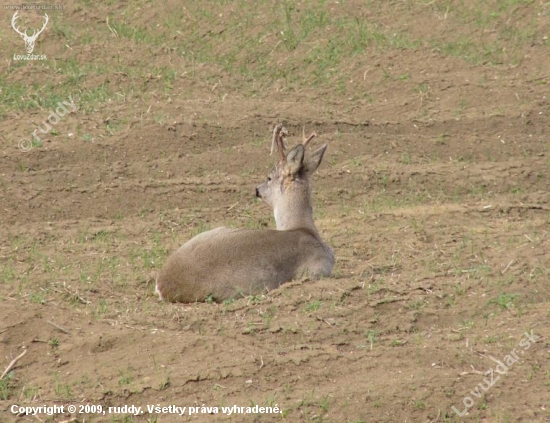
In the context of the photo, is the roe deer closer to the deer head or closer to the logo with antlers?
the deer head

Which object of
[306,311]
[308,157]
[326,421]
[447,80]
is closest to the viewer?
[326,421]

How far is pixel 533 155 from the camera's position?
14.4m

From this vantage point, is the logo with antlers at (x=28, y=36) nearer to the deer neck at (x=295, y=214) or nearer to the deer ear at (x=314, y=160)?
the deer ear at (x=314, y=160)

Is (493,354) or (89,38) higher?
(89,38)

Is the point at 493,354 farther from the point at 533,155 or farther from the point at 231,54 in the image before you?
the point at 231,54

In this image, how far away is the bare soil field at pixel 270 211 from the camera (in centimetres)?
751

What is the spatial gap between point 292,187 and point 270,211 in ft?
5.89

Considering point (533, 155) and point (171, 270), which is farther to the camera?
point (533, 155)

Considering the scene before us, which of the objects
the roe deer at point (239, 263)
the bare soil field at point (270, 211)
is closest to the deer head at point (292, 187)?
the roe deer at point (239, 263)

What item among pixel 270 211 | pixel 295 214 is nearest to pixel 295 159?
pixel 295 214

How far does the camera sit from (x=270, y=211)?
1252 centimetres

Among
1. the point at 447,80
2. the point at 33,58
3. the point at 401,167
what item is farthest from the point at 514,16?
the point at 33,58

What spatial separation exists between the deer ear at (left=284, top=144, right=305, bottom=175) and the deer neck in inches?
10.3

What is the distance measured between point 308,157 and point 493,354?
11.8 ft
